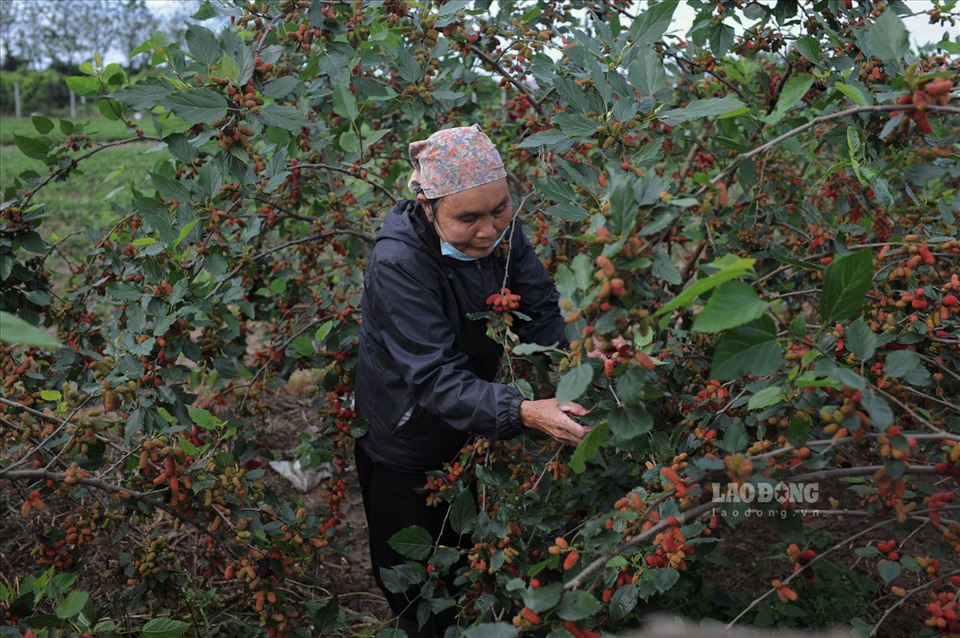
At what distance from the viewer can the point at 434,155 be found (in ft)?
6.49

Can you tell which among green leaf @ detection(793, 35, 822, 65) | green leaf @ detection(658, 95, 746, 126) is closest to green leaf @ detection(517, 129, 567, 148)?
green leaf @ detection(658, 95, 746, 126)

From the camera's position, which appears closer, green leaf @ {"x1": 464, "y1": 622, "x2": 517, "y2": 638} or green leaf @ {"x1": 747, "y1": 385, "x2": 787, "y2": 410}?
green leaf @ {"x1": 464, "y1": 622, "x2": 517, "y2": 638}

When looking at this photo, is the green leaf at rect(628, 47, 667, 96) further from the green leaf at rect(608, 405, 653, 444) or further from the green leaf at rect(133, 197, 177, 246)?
the green leaf at rect(133, 197, 177, 246)

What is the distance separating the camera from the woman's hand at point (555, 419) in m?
1.69

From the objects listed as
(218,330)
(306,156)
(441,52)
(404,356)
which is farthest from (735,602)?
(306,156)

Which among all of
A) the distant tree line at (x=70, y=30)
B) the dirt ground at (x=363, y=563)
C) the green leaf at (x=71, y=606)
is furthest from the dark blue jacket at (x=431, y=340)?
the distant tree line at (x=70, y=30)

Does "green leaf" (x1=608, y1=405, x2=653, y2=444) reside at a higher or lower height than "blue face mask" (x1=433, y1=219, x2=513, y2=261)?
lower

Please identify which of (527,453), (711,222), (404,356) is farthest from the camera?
(711,222)

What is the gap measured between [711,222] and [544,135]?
2.90 feet

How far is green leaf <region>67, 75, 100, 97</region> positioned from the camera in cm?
250

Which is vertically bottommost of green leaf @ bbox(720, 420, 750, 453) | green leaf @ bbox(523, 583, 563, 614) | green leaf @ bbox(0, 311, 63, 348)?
green leaf @ bbox(523, 583, 563, 614)

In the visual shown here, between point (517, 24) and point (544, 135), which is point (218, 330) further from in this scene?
point (517, 24)

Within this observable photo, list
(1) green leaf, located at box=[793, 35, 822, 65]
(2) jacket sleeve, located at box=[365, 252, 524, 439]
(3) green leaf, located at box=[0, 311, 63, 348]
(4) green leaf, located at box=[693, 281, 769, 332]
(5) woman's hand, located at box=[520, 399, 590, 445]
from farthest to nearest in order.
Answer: (1) green leaf, located at box=[793, 35, 822, 65] < (2) jacket sleeve, located at box=[365, 252, 524, 439] < (5) woman's hand, located at box=[520, 399, 590, 445] < (4) green leaf, located at box=[693, 281, 769, 332] < (3) green leaf, located at box=[0, 311, 63, 348]

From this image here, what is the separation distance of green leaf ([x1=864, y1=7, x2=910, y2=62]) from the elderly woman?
0.95m
